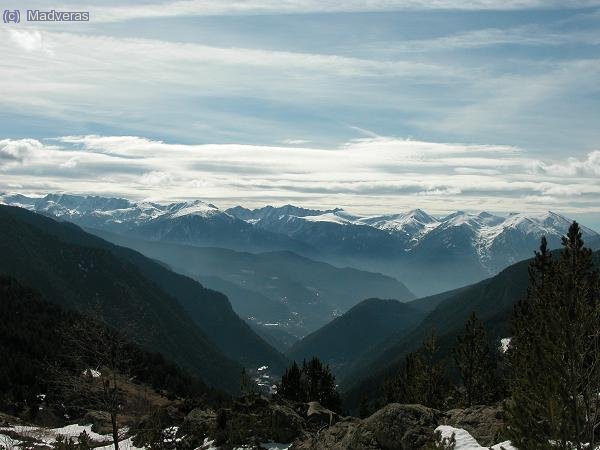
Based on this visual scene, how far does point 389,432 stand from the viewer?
83.7ft

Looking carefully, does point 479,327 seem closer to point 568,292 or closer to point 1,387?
point 568,292

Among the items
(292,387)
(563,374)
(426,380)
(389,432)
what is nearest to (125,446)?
(389,432)

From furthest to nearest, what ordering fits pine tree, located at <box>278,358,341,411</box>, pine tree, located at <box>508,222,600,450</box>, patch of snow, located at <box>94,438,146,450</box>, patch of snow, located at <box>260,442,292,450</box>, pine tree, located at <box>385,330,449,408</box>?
pine tree, located at <box>278,358,341,411</box>
pine tree, located at <box>385,330,449,408</box>
patch of snow, located at <box>94,438,146,450</box>
patch of snow, located at <box>260,442,292,450</box>
pine tree, located at <box>508,222,600,450</box>

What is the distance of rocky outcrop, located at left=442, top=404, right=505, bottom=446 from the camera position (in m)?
24.5

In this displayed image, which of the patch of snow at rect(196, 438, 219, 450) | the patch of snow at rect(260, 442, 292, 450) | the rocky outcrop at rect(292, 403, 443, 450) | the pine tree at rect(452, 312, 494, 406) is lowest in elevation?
the pine tree at rect(452, 312, 494, 406)

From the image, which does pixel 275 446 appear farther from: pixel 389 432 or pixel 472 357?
pixel 472 357

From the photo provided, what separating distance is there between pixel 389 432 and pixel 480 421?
512cm

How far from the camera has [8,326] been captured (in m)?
119

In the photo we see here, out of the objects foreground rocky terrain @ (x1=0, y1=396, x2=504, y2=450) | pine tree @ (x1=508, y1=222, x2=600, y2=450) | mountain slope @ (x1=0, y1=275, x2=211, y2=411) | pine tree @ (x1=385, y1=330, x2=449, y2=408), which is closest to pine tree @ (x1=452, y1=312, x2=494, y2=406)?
pine tree @ (x1=385, y1=330, x2=449, y2=408)

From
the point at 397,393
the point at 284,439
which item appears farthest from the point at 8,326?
the point at 284,439

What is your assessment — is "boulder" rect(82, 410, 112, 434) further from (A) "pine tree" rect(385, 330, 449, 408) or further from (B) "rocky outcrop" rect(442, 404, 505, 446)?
(B) "rocky outcrop" rect(442, 404, 505, 446)

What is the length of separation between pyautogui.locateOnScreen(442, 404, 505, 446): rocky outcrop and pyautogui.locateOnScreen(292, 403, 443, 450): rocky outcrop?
1.01m

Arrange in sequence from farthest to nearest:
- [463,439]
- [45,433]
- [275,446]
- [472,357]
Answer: [472,357] < [45,433] < [275,446] < [463,439]

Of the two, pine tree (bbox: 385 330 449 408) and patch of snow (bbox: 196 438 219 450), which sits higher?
patch of snow (bbox: 196 438 219 450)
